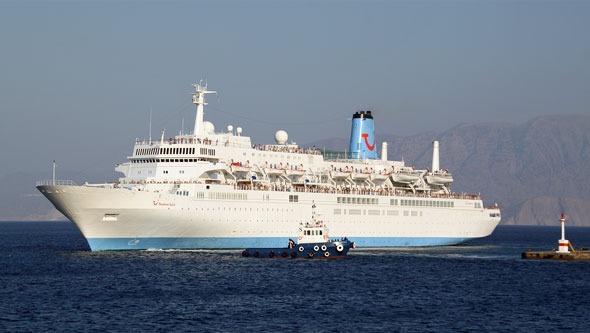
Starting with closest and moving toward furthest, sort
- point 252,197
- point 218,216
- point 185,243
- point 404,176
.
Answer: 1. point 185,243
2. point 218,216
3. point 252,197
4. point 404,176

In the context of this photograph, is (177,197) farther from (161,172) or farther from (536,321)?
(536,321)

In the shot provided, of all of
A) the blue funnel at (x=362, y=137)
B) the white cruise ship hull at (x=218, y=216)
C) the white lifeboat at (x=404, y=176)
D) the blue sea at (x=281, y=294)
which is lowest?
the blue sea at (x=281, y=294)

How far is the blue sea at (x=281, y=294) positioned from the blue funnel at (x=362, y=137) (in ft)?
76.8

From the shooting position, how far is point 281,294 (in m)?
42.9

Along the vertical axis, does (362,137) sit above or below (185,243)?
above

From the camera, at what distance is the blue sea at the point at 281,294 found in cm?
3503

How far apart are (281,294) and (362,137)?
44884 millimetres

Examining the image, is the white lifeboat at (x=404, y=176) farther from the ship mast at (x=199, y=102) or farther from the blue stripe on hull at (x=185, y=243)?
the ship mast at (x=199, y=102)

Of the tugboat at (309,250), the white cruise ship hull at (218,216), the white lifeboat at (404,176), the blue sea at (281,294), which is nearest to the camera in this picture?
the blue sea at (281,294)

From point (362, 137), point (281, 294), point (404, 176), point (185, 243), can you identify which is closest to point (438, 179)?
point (404, 176)

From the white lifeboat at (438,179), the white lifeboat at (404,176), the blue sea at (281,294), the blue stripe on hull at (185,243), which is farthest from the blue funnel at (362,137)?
the blue sea at (281,294)

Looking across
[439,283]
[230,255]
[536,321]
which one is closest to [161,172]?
[230,255]

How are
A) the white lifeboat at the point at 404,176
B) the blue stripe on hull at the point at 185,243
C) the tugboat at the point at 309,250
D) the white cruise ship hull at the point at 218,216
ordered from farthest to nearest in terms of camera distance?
1. the white lifeboat at the point at 404,176
2. the tugboat at the point at 309,250
3. the blue stripe on hull at the point at 185,243
4. the white cruise ship hull at the point at 218,216

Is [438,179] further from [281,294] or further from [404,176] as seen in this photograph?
[281,294]
